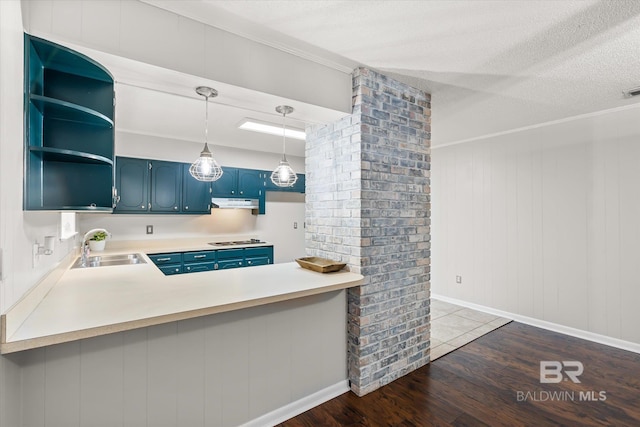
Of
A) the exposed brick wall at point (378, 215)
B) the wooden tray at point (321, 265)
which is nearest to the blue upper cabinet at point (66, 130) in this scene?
the wooden tray at point (321, 265)

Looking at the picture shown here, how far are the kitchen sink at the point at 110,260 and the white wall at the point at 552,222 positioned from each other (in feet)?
14.2

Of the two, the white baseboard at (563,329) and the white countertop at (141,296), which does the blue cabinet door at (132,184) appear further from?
the white baseboard at (563,329)

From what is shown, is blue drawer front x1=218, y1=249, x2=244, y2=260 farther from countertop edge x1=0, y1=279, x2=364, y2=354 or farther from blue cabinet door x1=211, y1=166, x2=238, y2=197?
countertop edge x1=0, y1=279, x2=364, y2=354

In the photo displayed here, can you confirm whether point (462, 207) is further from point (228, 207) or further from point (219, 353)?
point (219, 353)

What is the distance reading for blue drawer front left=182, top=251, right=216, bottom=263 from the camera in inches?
164

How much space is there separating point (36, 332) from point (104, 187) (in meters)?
0.87

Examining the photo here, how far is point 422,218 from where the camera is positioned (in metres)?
2.81

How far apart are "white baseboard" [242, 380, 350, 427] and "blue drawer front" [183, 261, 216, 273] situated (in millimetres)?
2644

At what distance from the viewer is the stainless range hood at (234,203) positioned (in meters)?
4.71

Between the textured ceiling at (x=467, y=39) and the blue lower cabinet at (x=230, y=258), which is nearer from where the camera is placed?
the textured ceiling at (x=467, y=39)

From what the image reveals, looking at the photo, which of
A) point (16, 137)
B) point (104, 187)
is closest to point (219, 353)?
point (104, 187)

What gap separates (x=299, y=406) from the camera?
7.03 ft

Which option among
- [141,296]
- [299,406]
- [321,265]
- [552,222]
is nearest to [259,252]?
[321,265]

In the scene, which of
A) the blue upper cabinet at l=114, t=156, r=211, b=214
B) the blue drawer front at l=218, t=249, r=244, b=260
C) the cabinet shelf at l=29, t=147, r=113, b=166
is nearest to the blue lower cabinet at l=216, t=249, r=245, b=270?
the blue drawer front at l=218, t=249, r=244, b=260
